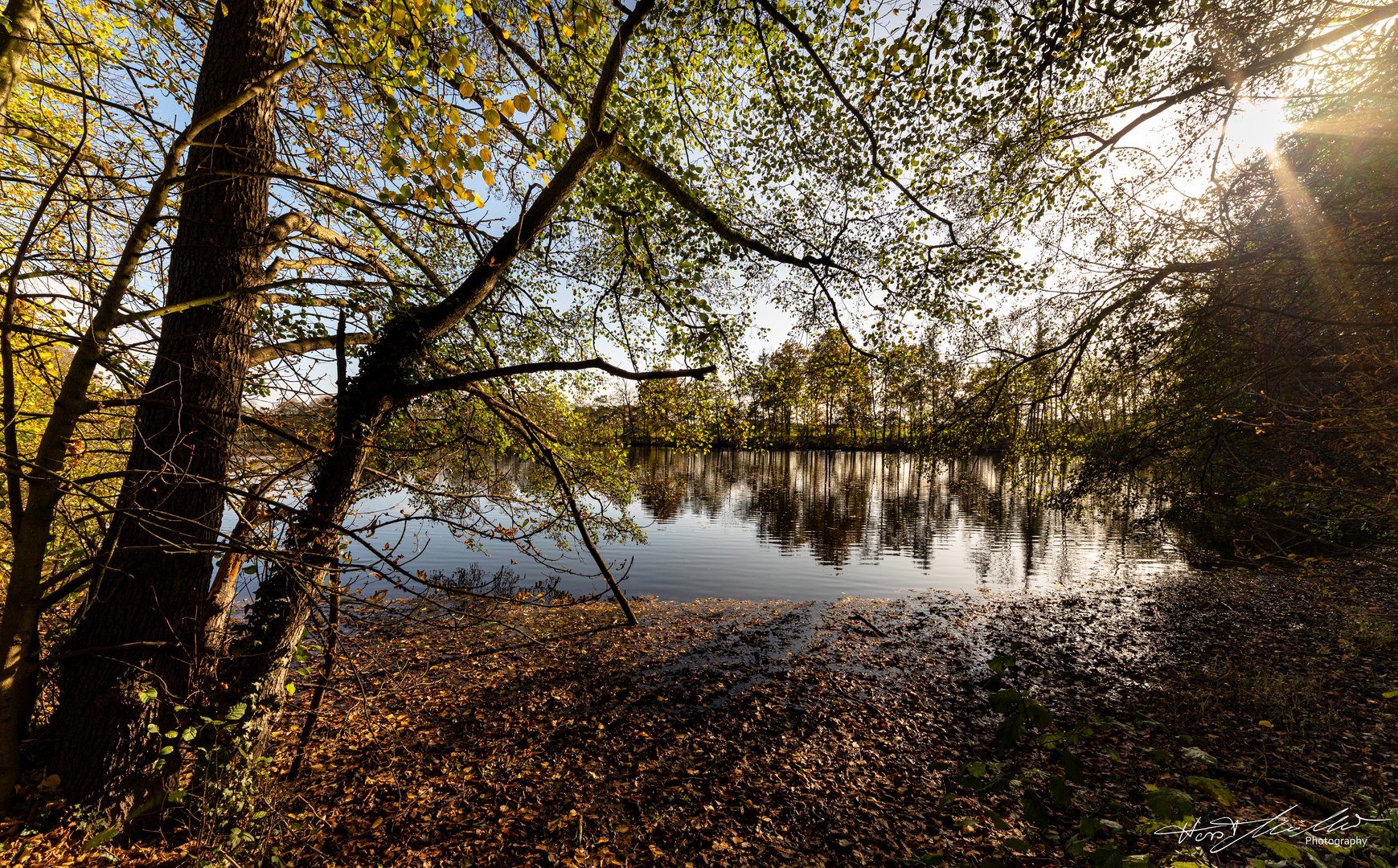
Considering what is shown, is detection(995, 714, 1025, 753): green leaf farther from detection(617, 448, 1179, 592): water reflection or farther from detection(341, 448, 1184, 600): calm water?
detection(617, 448, 1179, 592): water reflection

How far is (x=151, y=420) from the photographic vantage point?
334 cm

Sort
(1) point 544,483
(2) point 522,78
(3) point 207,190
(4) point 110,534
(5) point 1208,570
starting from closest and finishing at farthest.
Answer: (4) point 110,534 < (3) point 207,190 < (2) point 522,78 < (1) point 544,483 < (5) point 1208,570

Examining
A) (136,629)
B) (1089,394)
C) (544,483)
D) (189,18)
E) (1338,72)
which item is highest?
(1338,72)

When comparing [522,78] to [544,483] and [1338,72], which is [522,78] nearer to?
[544,483]

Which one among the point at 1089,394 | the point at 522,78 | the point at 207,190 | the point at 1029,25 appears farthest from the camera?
the point at 1089,394

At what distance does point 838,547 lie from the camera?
1948cm

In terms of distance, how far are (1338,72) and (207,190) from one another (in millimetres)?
12946

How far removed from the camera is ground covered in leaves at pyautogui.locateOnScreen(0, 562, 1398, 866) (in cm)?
397

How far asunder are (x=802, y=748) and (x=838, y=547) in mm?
14049

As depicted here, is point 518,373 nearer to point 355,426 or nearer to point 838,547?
point 355,426

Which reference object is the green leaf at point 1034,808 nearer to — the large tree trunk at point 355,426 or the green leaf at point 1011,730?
the green leaf at point 1011,730

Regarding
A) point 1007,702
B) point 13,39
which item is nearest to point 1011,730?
point 1007,702

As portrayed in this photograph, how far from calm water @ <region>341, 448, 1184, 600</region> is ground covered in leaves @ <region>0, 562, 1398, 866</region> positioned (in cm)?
217

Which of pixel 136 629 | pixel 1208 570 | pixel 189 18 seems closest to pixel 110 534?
pixel 136 629
